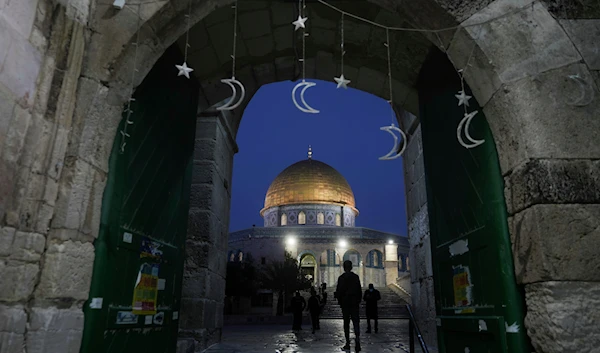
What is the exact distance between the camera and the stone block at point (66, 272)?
2568 mm

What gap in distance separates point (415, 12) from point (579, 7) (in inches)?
44.2

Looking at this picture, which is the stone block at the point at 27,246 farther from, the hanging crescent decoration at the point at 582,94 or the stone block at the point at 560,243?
the hanging crescent decoration at the point at 582,94

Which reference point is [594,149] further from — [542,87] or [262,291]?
[262,291]

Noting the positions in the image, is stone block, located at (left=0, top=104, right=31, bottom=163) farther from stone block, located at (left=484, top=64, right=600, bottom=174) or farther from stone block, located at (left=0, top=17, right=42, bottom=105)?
stone block, located at (left=484, top=64, right=600, bottom=174)

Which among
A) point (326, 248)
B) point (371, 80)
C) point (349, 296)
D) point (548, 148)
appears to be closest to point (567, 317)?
point (548, 148)

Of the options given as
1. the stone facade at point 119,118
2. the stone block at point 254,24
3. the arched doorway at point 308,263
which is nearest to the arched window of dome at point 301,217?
the arched doorway at point 308,263

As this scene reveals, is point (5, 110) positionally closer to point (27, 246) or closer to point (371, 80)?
point (27, 246)

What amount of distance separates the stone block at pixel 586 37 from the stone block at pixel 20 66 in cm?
351

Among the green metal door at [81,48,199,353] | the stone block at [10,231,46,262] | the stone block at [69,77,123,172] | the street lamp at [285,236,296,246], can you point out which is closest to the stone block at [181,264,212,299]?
the green metal door at [81,48,199,353]

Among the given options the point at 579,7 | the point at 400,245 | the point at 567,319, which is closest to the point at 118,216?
the point at 567,319

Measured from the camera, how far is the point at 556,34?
9.51ft

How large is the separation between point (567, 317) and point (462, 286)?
1.06 m

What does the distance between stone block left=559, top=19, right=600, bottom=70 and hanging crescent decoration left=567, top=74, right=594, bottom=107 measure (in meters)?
0.13

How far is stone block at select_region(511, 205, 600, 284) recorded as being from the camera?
2461 mm
